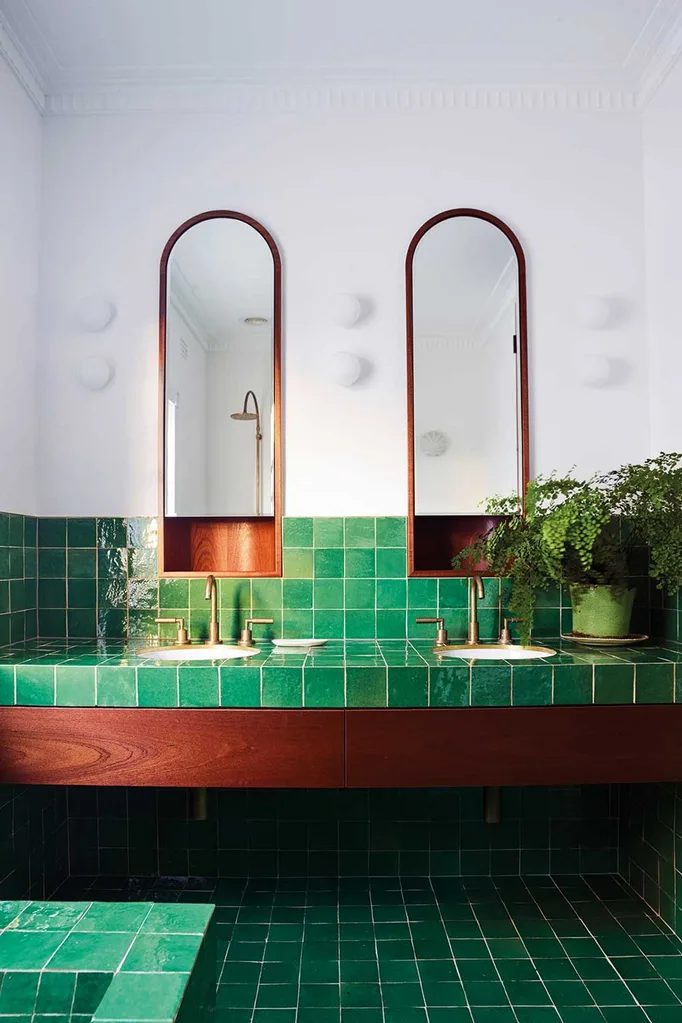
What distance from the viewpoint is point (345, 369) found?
9.53 ft

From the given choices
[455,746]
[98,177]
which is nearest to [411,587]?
[455,746]

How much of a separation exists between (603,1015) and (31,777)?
158cm

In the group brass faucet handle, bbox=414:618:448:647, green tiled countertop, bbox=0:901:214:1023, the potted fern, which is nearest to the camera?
green tiled countertop, bbox=0:901:214:1023

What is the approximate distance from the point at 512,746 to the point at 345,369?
1.34 m

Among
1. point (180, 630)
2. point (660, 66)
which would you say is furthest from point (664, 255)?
point (180, 630)

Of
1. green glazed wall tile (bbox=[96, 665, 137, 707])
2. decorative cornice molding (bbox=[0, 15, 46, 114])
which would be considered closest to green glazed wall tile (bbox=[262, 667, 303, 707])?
green glazed wall tile (bbox=[96, 665, 137, 707])

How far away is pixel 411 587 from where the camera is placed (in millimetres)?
2908

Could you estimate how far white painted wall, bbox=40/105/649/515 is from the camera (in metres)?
2.95

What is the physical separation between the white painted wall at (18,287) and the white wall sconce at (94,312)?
0.18m

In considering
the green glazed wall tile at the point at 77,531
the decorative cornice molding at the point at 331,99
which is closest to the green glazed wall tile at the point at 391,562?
the green glazed wall tile at the point at 77,531

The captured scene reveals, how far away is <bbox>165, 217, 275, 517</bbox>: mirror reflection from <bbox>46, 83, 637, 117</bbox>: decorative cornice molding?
0.43 metres

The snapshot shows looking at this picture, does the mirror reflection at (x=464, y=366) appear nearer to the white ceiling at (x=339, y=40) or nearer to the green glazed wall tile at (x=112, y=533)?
the white ceiling at (x=339, y=40)

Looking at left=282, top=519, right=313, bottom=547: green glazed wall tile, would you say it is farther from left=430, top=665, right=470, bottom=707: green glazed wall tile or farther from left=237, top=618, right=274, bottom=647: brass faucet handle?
left=430, top=665, right=470, bottom=707: green glazed wall tile

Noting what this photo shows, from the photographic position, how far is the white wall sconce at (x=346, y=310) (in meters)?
2.91
